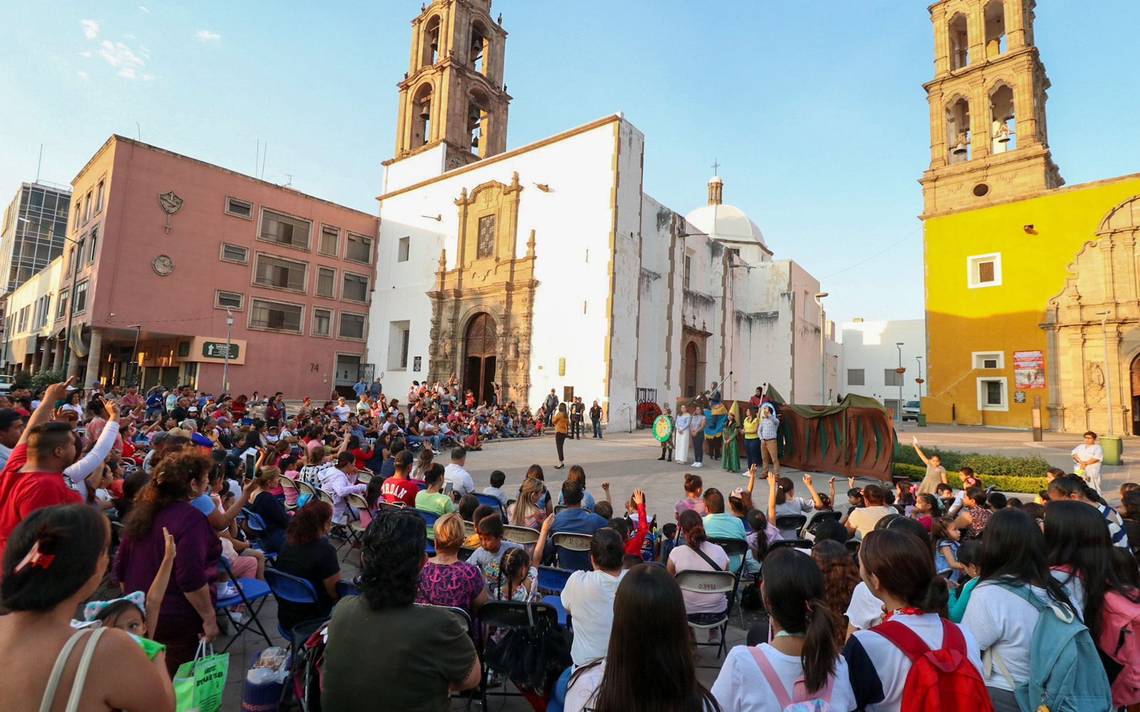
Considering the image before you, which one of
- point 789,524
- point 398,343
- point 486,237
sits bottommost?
point 789,524

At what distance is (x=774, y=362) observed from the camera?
32125 mm

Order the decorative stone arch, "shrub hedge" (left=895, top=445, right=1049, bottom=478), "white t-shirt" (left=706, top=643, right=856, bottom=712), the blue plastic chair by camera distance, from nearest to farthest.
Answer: "white t-shirt" (left=706, top=643, right=856, bottom=712) < the blue plastic chair < "shrub hedge" (left=895, top=445, right=1049, bottom=478) < the decorative stone arch

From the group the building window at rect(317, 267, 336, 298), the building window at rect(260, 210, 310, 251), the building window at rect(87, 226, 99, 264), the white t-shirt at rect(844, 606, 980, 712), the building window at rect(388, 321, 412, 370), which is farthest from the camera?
the building window at rect(388, 321, 412, 370)

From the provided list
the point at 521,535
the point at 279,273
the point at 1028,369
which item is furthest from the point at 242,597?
the point at 1028,369

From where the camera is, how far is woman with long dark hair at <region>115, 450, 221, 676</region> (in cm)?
280

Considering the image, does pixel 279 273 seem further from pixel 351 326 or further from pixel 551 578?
pixel 551 578

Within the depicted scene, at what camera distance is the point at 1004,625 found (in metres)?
2.33

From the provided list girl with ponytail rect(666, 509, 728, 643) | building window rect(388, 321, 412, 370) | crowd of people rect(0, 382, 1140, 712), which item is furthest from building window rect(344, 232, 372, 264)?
girl with ponytail rect(666, 509, 728, 643)

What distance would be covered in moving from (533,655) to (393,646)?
1272 mm

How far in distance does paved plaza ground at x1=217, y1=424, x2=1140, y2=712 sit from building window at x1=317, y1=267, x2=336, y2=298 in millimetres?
17291

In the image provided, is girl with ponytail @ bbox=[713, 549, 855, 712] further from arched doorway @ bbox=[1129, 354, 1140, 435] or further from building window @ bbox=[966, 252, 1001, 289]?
building window @ bbox=[966, 252, 1001, 289]

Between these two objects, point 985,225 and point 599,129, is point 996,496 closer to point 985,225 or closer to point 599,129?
point 599,129

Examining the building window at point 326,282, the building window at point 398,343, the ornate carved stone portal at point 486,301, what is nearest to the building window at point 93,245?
the building window at point 326,282

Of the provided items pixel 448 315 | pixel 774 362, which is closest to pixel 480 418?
pixel 448 315
